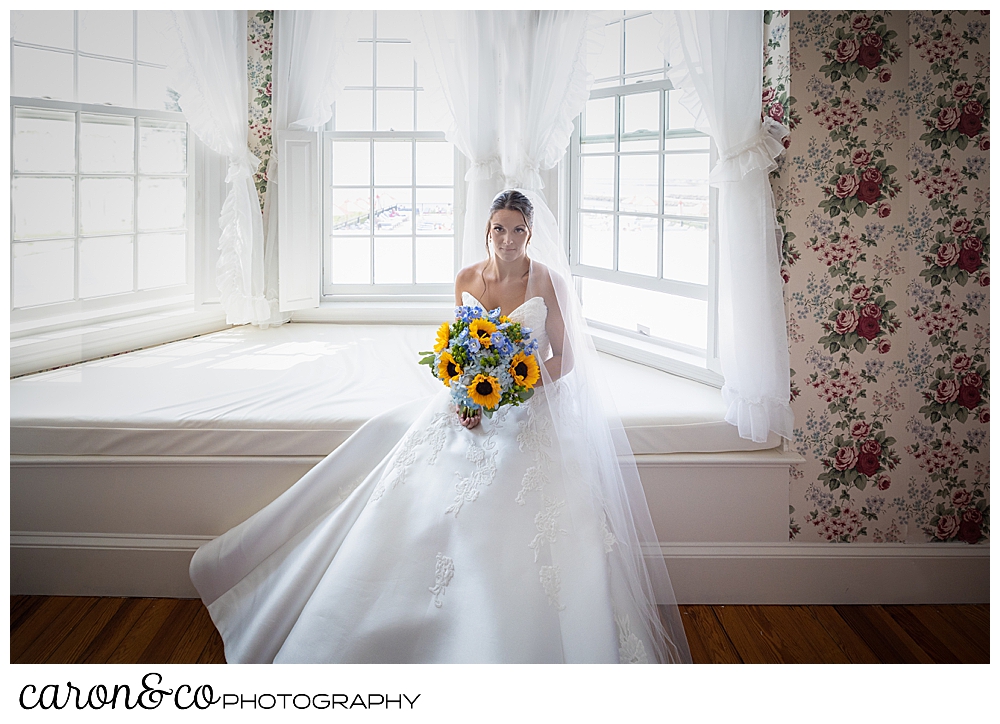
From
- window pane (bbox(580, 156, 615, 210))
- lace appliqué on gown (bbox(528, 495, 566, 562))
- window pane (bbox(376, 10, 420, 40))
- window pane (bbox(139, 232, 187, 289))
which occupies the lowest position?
lace appliqué on gown (bbox(528, 495, 566, 562))

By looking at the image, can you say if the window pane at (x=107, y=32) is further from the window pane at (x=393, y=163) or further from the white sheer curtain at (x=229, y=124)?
the window pane at (x=393, y=163)

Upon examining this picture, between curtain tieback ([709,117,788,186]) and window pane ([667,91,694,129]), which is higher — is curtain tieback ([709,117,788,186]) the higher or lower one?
the lower one

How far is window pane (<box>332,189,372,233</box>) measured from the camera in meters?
4.07

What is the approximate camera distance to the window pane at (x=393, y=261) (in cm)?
412

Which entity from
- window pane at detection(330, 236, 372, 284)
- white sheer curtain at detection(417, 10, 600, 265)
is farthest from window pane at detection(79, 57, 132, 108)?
white sheer curtain at detection(417, 10, 600, 265)

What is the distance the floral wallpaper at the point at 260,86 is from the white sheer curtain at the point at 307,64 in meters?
0.05

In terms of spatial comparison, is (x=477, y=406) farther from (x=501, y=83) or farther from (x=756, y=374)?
(x=501, y=83)

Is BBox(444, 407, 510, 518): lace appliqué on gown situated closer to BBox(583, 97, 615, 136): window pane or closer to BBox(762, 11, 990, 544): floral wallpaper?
BBox(762, 11, 990, 544): floral wallpaper

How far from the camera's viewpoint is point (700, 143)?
3.10 metres

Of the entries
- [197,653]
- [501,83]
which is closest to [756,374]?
[501,83]

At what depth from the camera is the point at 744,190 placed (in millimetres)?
2619

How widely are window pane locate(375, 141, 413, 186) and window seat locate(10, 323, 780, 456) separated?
1.11 metres

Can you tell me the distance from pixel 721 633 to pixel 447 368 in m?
1.26

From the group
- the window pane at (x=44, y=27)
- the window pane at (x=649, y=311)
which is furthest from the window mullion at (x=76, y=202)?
the window pane at (x=649, y=311)
